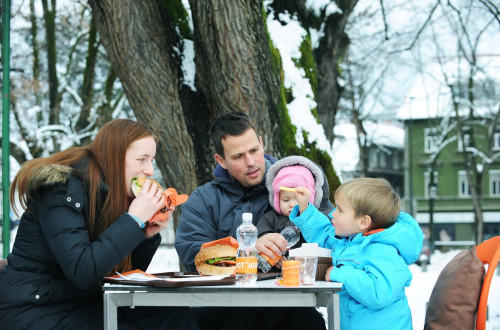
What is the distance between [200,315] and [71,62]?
16.3 metres

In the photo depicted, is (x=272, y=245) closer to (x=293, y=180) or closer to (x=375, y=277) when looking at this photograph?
(x=293, y=180)

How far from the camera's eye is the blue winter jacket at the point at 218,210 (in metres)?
4.18

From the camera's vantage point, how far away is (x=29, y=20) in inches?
690

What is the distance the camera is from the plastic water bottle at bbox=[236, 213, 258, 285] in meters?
2.93

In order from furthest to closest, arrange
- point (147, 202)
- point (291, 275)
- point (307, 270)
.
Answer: point (147, 202)
point (307, 270)
point (291, 275)

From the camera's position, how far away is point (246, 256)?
10.1 feet

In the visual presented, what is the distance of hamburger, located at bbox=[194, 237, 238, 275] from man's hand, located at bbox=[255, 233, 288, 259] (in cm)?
34

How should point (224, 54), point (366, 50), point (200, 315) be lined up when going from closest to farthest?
1. point (200, 315)
2. point (224, 54)
3. point (366, 50)

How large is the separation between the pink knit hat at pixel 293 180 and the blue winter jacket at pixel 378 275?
616 mm

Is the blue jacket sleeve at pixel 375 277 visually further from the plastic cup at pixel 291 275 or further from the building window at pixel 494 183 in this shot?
the building window at pixel 494 183

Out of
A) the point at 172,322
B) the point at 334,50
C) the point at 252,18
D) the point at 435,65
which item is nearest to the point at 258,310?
the point at 172,322

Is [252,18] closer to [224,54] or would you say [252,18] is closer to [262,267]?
[224,54]

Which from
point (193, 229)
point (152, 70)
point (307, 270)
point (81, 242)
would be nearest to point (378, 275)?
point (307, 270)

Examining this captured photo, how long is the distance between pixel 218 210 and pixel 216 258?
1106mm
